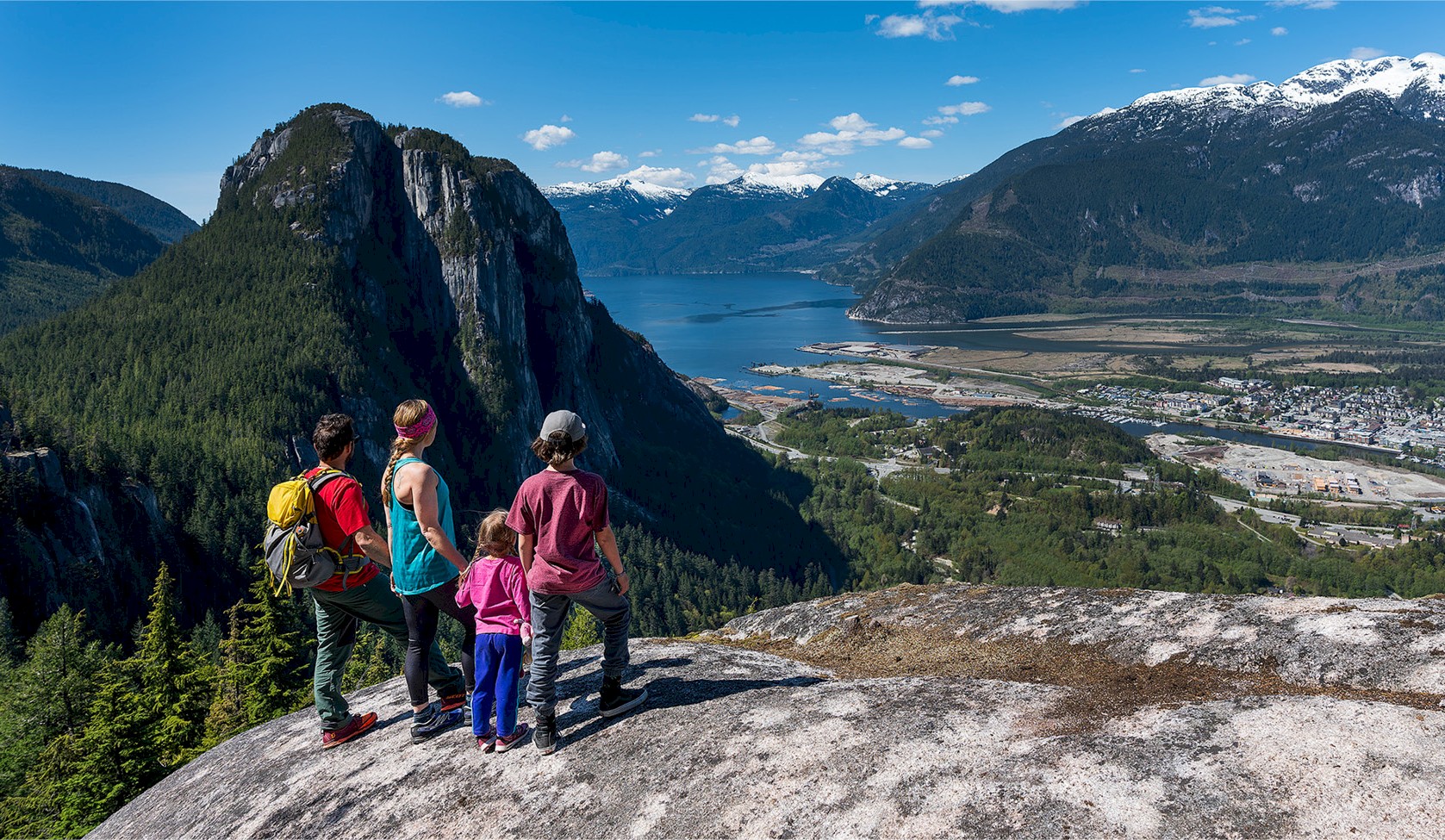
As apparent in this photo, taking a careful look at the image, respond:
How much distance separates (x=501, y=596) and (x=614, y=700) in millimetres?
2126

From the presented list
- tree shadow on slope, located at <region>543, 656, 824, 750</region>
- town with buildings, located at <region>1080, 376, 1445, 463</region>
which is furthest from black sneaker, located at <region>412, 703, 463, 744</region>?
town with buildings, located at <region>1080, 376, 1445, 463</region>

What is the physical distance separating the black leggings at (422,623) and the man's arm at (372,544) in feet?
2.16

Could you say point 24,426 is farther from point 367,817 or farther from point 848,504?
point 848,504

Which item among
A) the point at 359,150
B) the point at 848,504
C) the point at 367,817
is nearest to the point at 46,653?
the point at 367,817

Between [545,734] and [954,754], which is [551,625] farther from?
[954,754]

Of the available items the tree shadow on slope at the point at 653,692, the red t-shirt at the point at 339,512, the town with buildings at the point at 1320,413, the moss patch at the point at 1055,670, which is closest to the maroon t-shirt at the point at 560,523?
the red t-shirt at the point at 339,512

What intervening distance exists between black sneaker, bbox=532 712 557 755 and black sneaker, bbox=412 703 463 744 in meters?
1.84

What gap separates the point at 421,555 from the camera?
9.06 m

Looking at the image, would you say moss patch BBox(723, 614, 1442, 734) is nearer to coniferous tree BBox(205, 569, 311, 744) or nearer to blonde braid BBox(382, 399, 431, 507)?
blonde braid BBox(382, 399, 431, 507)

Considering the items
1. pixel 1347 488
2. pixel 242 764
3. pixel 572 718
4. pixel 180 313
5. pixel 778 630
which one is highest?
pixel 180 313

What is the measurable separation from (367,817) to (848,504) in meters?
117

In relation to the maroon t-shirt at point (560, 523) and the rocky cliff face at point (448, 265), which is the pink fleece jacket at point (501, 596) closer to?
the maroon t-shirt at point (560, 523)

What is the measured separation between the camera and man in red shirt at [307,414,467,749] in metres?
8.80

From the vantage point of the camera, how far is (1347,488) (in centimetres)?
11638
